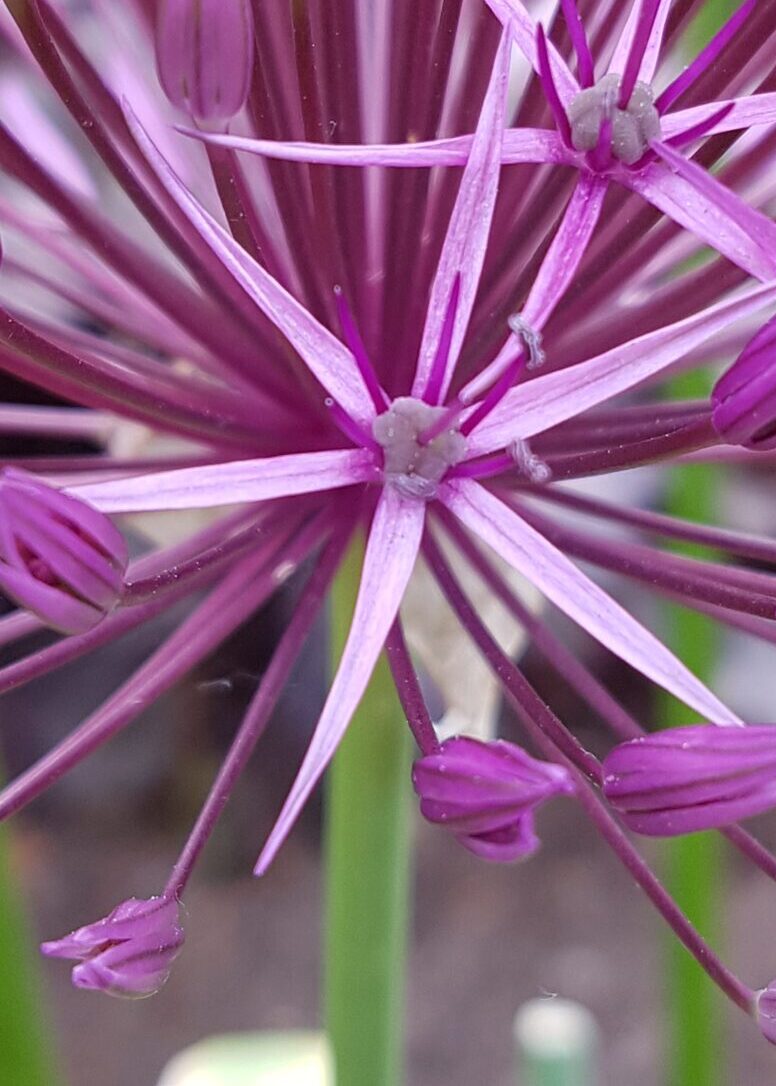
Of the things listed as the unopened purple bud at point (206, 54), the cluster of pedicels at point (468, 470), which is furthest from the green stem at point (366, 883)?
the unopened purple bud at point (206, 54)

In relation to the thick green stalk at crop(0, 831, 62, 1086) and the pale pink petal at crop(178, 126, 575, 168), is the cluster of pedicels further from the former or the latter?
the thick green stalk at crop(0, 831, 62, 1086)

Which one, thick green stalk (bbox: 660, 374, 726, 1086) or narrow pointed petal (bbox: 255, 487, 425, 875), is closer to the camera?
narrow pointed petal (bbox: 255, 487, 425, 875)

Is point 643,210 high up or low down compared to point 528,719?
up

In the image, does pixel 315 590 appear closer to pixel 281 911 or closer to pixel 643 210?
pixel 643 210

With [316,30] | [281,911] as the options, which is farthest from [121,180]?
[281,911]

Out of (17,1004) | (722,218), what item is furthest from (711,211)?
(17,1004)

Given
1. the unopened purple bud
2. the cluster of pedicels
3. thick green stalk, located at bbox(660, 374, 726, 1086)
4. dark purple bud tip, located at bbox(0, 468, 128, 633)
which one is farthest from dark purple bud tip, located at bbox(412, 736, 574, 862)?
thick green stalk, located at bbox(660, 374, 726, 1086)

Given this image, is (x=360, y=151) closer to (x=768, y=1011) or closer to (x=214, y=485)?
(x=214, y=485)

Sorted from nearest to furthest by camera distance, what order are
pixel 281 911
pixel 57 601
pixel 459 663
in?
pixel 57 601 < pixel 459 663 < pixel 281 911
